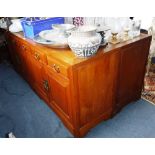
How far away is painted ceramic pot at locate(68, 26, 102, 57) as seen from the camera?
1.24 m

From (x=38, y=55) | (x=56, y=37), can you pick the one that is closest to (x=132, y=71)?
(x=56, y=37)

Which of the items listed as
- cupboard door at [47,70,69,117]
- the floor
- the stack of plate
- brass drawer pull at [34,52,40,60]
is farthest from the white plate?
the floor

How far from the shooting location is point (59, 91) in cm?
157

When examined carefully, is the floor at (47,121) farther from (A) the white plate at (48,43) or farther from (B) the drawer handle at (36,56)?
(A) the white plate at (48,43)

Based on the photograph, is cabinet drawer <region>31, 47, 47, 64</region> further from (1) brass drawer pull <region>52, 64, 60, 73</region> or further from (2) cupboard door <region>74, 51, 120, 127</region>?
(2) cupboard door <region>74, 51, 120, 127</region>

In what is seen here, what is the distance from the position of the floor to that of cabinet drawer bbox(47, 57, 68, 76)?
0.64 metres

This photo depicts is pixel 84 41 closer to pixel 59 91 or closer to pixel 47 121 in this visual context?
pixel 59 91

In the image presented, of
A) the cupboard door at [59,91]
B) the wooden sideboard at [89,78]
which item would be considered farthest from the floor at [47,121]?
the cupboard door at [59,91]

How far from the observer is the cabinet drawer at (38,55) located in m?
1.61
